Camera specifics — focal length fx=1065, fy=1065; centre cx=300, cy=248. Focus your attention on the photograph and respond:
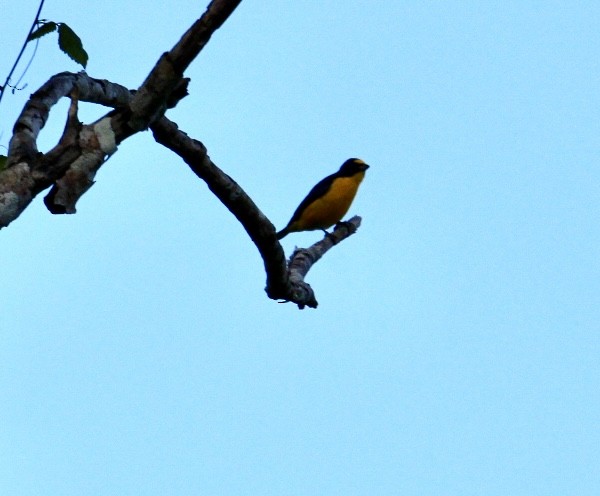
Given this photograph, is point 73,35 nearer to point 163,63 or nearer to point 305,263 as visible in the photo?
point 163,63

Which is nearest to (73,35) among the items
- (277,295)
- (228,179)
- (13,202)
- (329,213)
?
(13,202)

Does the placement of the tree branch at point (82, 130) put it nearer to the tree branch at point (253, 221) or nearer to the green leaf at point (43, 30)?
the green leaf at point (43, 30)

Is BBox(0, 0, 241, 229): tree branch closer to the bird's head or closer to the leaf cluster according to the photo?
the leaf cluster

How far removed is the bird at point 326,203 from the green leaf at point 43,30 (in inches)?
295

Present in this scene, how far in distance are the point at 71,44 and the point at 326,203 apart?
738cm

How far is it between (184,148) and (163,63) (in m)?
0.91

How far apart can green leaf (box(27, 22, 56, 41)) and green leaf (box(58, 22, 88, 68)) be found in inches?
2.6

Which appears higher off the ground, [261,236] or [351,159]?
[351,159]

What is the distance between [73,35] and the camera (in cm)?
335

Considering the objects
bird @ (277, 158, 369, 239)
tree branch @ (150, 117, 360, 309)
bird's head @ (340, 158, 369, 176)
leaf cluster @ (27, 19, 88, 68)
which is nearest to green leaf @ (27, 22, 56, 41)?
leaf cluster @ (27, 19, 88, 68)

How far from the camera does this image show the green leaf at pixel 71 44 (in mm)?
3316

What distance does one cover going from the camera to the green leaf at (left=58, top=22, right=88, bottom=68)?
3.32m

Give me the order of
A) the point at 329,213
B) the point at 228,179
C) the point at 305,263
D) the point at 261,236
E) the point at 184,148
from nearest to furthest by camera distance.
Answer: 1. the point at 184,148
2. the point at 228,179
3. the point at 261,236
4. the point at 305,263
5. the point at 329,213

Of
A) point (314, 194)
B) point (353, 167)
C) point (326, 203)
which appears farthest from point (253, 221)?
point (353, 167)
